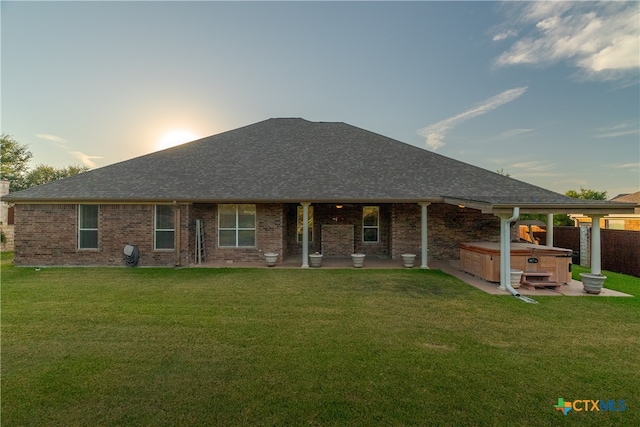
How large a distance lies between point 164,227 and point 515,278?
11945 millimetres

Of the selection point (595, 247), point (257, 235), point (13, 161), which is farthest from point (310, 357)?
point (13, 161)

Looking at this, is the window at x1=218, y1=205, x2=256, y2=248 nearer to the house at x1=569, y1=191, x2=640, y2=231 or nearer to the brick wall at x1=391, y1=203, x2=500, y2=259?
the brick wall at x1=391, y1=203, x2=500, y2=259

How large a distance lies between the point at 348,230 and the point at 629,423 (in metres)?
10.8

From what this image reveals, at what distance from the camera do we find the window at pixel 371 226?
13.6m

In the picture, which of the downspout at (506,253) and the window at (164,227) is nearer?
the downspout at (506,253)

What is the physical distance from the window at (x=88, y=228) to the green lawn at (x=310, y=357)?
12.8 ft

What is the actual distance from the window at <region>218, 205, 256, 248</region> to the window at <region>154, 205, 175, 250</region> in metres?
1.78

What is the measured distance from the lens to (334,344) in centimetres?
456

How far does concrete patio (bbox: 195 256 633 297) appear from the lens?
7.77 metres

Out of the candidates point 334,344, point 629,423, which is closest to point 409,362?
point 334,344

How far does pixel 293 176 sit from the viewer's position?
40.1ft

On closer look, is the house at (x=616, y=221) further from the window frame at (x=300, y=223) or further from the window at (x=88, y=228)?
the window at (x=88, y=228)

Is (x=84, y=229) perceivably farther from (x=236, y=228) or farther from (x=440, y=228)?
(x=440, y=228)

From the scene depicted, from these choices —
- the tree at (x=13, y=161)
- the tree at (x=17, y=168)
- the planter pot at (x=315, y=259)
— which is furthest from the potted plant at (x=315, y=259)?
the tree at (x=17, y=168)
